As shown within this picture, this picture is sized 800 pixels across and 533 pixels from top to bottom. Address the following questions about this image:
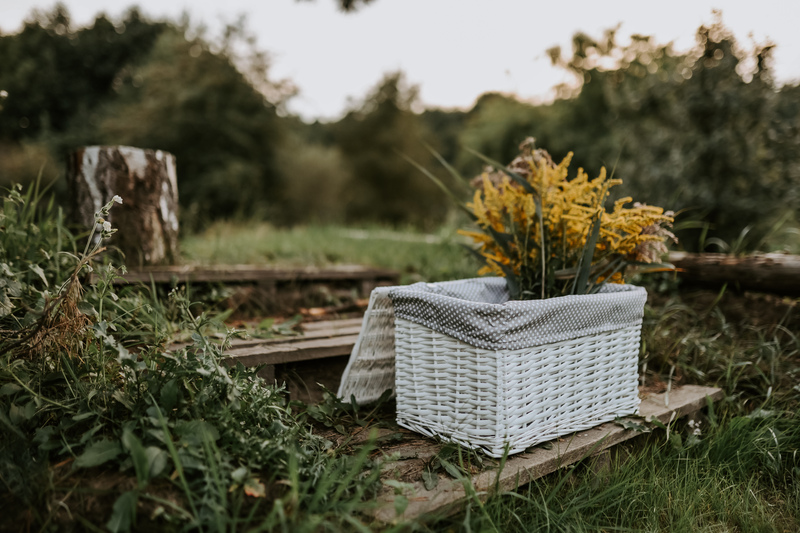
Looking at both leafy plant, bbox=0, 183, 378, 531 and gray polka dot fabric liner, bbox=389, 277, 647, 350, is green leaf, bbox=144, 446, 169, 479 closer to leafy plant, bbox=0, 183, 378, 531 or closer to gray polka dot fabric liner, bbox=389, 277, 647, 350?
leafy plant, bbox=0, 183, 378, 531

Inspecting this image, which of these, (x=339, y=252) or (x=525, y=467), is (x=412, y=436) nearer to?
(x=525, y=467)

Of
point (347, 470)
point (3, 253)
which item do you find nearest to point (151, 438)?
point (347, 470)

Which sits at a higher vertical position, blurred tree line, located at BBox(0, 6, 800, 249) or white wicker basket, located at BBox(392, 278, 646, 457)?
blurred tree line, located at BBox(0, 6, 800, 249)

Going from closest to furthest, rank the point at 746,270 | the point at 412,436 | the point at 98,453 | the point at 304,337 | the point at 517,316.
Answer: the point at 98,453
the point at 517,316
the point at 412,436
the point at 304,337
the point at 746,270

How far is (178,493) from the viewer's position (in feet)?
4.14

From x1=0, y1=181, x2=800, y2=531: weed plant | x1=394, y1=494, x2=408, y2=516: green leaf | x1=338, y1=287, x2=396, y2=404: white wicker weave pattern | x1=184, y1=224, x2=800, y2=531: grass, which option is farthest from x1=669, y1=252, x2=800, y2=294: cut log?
x1=394, y1=494, x2=408, y2=516: green leaf

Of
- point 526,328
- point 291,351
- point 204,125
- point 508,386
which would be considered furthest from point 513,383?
point 204,125

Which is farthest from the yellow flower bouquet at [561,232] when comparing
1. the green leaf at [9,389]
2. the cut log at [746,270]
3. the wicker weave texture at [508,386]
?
the green leaf at [9,389]

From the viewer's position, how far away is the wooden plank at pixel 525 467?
1.39 m

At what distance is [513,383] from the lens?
164 cm

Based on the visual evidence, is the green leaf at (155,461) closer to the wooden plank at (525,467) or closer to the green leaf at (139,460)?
the green leaf at (139,460)

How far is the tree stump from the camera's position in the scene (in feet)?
9.00

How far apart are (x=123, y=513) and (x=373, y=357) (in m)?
1.08

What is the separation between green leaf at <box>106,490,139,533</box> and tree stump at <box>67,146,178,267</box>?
1879 millimetres
